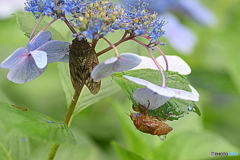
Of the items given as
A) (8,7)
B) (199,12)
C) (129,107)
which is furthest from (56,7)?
(199,12)

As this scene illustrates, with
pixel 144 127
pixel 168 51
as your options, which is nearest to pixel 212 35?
pixel 168 51

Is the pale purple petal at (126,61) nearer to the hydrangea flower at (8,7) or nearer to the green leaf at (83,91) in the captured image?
the green leaf at (83,91)

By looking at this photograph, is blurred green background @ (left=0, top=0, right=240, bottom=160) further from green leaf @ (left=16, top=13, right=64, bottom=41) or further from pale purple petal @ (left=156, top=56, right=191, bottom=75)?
green leaf @ (left=16, top=13, right=64, bottom=41)

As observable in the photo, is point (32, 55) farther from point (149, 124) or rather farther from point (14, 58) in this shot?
point (149, 124)

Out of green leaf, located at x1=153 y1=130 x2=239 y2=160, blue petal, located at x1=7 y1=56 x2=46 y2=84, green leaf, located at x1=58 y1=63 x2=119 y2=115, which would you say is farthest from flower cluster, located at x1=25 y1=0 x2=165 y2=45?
green leaf, located at x1=153 y1=130 x2=239 y2=160

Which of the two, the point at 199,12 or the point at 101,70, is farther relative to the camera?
the point at 199,12

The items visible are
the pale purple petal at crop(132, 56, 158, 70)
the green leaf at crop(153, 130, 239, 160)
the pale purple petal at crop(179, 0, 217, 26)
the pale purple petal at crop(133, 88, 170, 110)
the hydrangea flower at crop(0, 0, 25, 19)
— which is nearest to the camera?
the pale purple petal at crop(133, 88, 170, 110)
